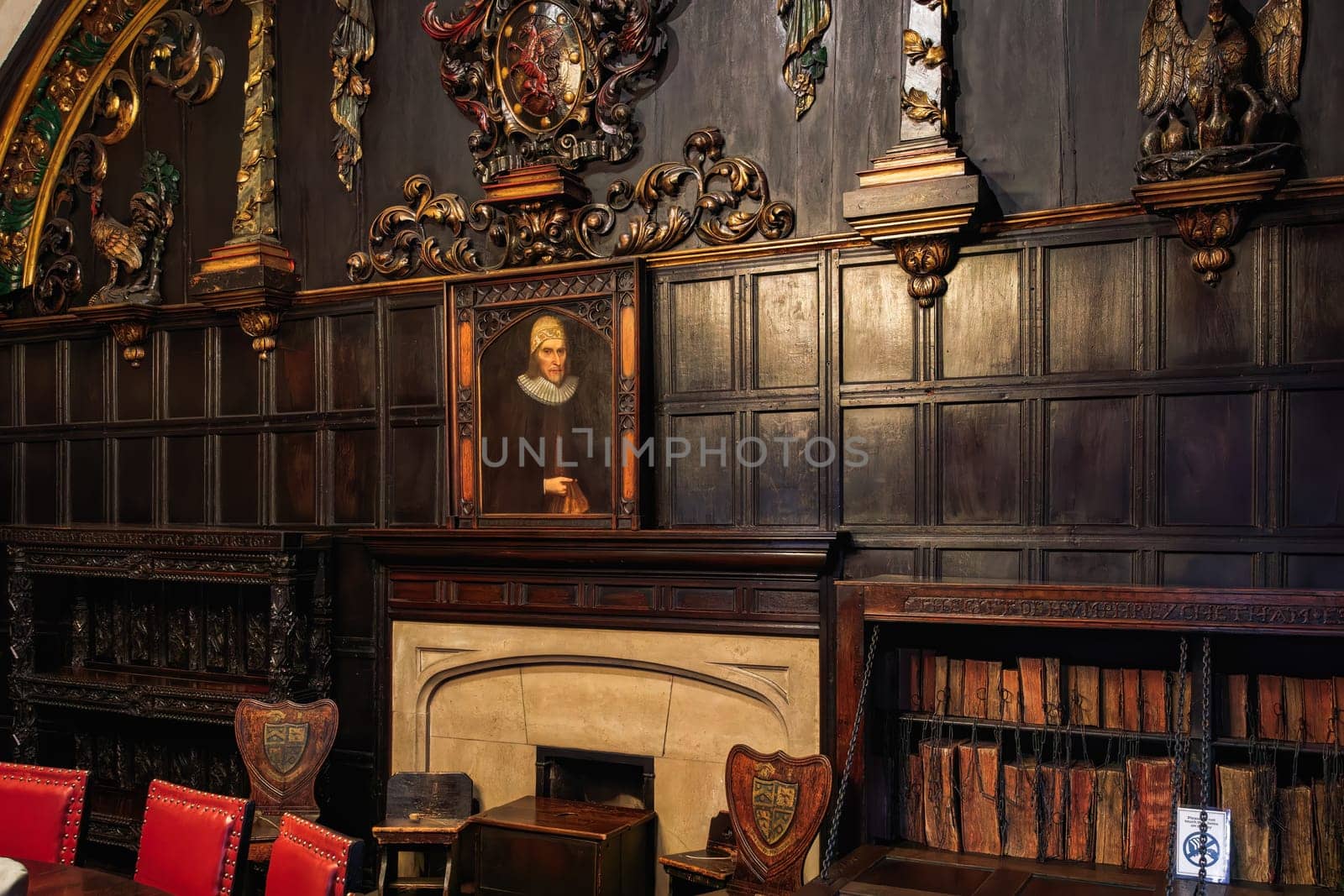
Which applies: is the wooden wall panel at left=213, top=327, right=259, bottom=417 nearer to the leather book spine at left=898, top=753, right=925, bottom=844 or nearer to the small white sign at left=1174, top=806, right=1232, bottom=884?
the leather book spine at left=898, top=753, right=925, bottom=844

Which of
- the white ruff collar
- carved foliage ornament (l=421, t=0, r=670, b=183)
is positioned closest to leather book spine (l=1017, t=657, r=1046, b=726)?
the white ruff collar

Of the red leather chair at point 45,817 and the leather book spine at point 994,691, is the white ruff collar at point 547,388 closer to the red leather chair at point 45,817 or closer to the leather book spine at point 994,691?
the leather book spine at point 994,691

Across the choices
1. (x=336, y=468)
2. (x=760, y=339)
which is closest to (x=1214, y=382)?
(x=760, y=339)

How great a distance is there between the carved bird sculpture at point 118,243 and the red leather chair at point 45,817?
360 centimetres

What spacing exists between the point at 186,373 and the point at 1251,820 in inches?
224

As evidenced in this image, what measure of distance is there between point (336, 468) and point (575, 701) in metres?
1.81

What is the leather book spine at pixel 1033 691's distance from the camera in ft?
14.2

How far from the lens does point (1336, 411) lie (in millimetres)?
4246

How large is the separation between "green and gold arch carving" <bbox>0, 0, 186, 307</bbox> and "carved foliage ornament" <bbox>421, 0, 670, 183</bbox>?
2.43m


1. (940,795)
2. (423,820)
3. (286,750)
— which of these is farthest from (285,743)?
(940,795)

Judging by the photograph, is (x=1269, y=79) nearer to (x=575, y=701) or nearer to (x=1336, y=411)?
(x=1336, y=411)

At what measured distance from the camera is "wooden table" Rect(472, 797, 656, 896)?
4.90 meters

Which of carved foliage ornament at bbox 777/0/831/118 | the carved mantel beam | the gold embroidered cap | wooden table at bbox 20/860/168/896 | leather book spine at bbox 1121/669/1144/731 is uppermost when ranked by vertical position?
carved foliage ornament at bbox 777/0/831/118

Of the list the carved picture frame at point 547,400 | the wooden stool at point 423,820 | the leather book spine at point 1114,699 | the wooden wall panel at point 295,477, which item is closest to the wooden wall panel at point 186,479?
the wooden wall panel at point 295,477
